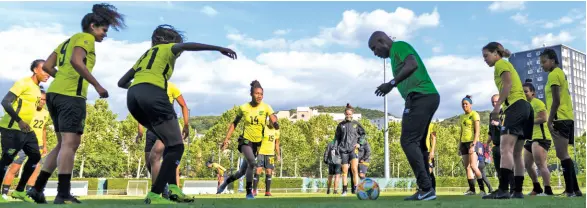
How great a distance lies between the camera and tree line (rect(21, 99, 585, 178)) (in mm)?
58750

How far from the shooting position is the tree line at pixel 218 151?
5875 centimetres

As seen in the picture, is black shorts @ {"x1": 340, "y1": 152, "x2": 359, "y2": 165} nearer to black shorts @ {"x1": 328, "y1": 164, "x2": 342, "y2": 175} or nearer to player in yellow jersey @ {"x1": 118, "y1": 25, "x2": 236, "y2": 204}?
black shorts @ {"x1": 328, "y1": 164, "x2": 342, "y2": 175}

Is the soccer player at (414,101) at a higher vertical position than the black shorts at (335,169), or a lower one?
higher

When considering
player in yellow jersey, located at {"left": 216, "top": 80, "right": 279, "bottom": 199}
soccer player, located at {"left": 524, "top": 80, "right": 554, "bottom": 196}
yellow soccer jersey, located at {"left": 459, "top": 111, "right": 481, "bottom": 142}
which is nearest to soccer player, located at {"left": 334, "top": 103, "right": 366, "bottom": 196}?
yellow soccer jersey, located at {"left": 459, "top": 111, "right": 481, "bottom": 142}

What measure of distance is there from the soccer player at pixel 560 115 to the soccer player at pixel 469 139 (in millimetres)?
3011

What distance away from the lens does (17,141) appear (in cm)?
840

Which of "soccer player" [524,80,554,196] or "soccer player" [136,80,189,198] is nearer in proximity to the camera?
"soccer player" [136,80,189,198]

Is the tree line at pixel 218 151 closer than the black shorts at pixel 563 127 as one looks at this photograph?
No

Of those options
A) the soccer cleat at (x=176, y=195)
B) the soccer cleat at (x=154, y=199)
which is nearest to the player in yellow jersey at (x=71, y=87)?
the soccer cleat at (x=176, y=195)

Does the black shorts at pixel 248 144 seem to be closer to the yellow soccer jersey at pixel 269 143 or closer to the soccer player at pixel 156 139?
the yellow soccer jersey at pixel 269 143

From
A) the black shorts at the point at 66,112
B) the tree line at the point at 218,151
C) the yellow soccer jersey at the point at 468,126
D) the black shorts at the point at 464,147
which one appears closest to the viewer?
the black shorts at the point at 66,112

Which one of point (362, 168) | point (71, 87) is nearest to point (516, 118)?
point (71, 87)

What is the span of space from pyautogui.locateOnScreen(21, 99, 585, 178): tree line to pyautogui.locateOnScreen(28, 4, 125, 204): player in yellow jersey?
50.8 m

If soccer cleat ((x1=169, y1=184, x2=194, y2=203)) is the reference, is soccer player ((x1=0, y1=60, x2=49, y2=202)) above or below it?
above
